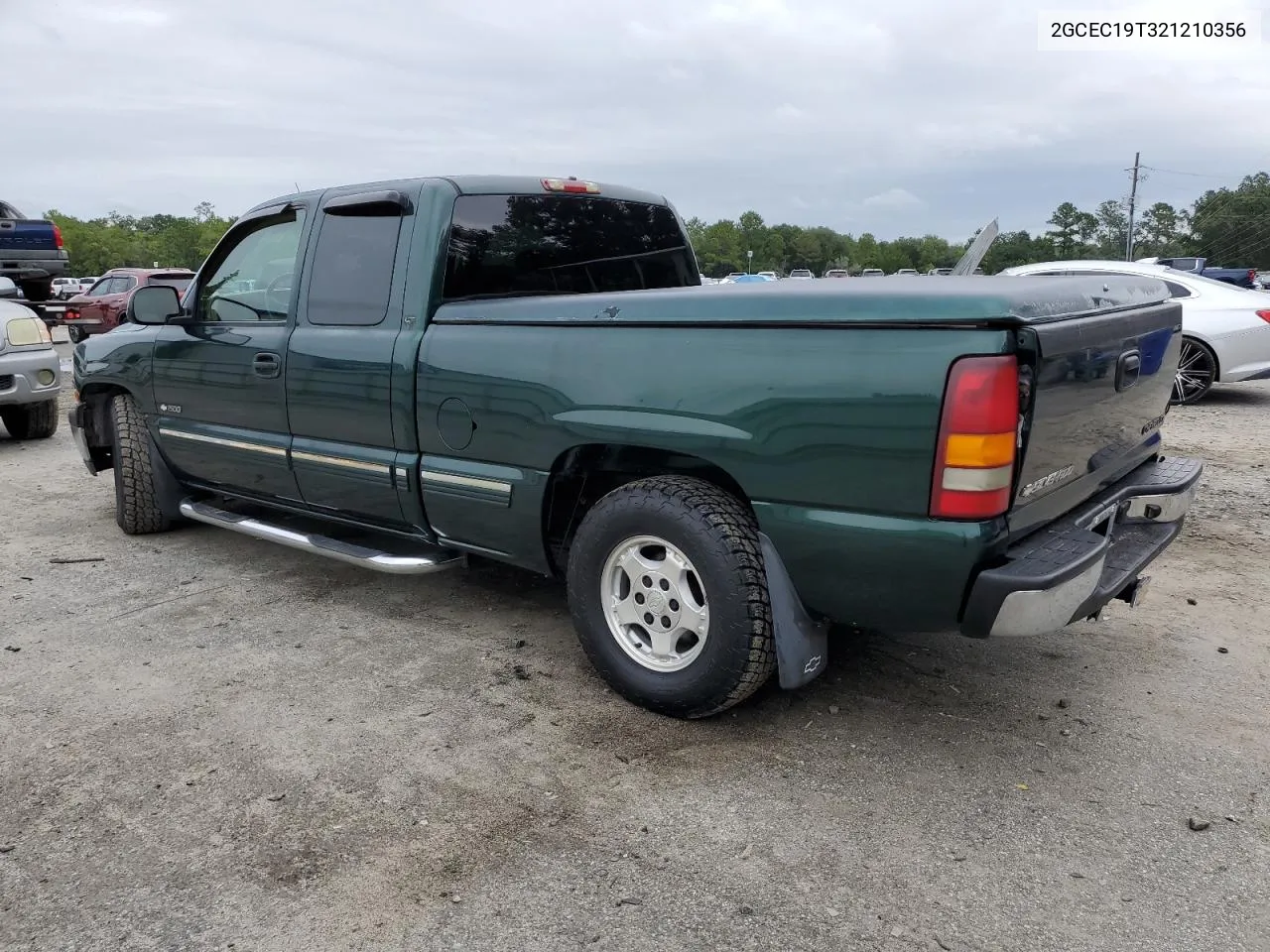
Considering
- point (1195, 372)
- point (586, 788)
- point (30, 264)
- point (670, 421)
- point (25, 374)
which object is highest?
point (30, 264)

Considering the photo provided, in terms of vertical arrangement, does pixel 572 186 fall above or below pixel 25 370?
above

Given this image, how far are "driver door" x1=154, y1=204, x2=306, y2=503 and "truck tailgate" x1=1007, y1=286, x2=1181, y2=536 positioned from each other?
3.07 meters

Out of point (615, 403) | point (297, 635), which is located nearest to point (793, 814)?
point (615, 403)

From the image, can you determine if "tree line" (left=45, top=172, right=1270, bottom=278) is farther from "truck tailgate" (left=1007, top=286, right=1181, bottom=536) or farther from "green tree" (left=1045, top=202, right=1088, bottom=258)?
"truck tailgate" (left=1007, top=286, right=1181, bottom=536)

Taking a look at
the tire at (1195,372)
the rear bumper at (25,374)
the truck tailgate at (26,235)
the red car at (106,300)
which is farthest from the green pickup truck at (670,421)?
the truck tailgate at (26,235)

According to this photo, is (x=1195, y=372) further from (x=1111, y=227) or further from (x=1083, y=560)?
(x=1111, y=227)

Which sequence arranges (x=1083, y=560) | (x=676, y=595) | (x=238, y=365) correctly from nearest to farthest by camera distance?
(x=1083, y=560) < (x=676, y=595) < (x=238, y=365)

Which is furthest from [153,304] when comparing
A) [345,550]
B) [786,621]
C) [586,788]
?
[786,621]

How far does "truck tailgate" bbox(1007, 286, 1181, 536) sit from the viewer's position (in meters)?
2.53

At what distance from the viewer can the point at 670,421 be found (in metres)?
2.93

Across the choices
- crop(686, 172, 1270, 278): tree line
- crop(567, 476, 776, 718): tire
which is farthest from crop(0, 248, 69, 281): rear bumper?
crop(686, 172, 1270, 278): tree line

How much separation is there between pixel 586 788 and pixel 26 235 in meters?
19.2

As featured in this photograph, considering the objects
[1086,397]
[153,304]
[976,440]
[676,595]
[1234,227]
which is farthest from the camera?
[1234,227]

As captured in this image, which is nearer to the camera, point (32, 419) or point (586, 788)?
point (586, 788)
